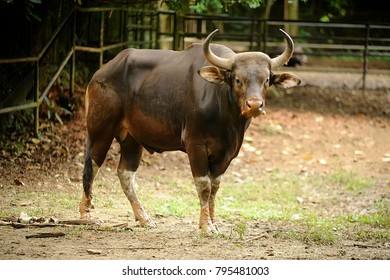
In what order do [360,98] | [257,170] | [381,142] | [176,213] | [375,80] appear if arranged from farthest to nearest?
1. [375,80]
2. [360,98]
3. [381,142]
4. [257,170]
5. [176,213]

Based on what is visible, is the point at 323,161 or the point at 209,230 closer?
the point at 209,230

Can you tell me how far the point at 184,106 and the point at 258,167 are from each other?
5.45 meters

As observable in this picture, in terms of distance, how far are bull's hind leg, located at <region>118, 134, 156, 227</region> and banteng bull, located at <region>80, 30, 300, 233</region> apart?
1 centimetres

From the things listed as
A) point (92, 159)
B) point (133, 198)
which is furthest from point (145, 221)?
point (92, 159)

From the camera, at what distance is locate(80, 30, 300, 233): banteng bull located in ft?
26.9

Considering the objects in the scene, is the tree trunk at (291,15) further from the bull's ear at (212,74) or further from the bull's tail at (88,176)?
the bull's ear at (212,74)

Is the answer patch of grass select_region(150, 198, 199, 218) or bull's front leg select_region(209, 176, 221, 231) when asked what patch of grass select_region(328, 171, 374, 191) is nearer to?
patch of grass select_region(150, 198, 199, 218)

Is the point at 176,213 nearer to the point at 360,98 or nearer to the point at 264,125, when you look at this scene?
the point at 264,125

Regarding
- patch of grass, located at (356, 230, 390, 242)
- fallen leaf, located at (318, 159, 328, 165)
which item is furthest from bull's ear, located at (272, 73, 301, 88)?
fallen leaf, located at (318, 159, 328, 165)

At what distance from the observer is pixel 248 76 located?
8000 mm

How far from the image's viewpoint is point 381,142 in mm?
15664

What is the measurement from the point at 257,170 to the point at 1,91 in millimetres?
4423

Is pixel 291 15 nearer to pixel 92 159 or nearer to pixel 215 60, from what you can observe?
pixel 92 159
